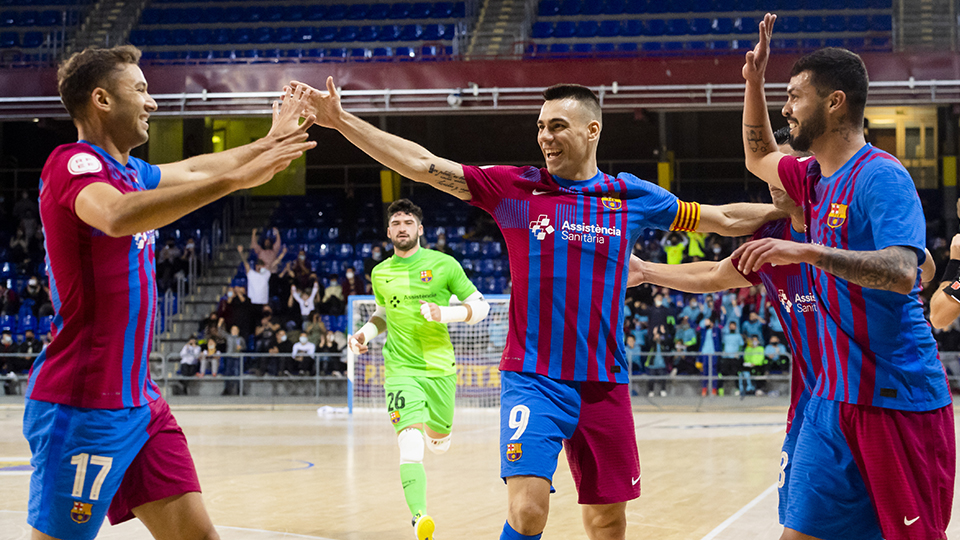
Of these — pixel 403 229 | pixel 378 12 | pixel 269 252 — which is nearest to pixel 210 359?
pixel 269 252

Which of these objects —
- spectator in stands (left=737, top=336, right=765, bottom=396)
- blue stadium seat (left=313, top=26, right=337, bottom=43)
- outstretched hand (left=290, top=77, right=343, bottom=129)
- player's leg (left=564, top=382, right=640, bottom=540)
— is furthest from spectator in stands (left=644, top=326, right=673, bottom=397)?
outstretched hand (left=290, top=77, right=343, bottom=129)

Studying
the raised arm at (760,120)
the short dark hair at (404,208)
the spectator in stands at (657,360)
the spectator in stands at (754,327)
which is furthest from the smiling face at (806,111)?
the spectator in stands at (754,327)

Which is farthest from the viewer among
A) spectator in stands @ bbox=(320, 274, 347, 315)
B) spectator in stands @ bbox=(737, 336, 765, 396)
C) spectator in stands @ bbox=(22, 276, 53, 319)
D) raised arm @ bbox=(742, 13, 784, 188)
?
spectator in stands @ bbox=(22, 276, 53, 319)

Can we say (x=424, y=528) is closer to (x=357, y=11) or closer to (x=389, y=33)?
(x=389, y=33)

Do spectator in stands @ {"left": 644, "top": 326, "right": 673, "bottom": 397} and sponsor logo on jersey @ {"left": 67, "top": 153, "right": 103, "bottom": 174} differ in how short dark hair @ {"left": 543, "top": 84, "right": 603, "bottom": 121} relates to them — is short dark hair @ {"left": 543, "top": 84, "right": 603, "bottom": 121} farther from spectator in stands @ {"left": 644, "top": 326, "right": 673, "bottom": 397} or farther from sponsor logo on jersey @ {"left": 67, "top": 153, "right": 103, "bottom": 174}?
spectator in stands @ {"left": 644, "top": 326, "right": 673, "bottom": 397}

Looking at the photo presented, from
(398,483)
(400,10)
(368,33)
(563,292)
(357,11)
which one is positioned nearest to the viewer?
(563,292)

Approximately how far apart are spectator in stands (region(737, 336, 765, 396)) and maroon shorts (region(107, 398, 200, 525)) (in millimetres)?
15266

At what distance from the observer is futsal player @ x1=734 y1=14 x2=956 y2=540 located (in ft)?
11.1

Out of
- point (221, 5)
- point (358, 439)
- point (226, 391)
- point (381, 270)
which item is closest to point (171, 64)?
point (221, 5)

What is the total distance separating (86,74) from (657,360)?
1545 centimetres

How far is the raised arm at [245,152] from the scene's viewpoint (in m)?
3.57

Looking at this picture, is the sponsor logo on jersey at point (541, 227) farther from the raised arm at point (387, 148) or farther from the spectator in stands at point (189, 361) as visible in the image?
the spectator in stands at point (189, 361)

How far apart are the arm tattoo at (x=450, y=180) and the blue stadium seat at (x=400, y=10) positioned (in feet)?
69.6

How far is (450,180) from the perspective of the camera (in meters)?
4.67
